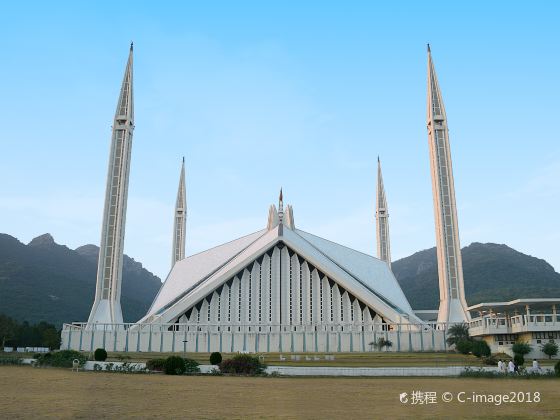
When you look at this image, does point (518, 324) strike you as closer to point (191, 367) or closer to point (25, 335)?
point (191, 367)

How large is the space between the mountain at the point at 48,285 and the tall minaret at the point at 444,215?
46566 millimetres

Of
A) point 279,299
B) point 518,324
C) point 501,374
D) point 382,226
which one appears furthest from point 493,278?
point 501,374

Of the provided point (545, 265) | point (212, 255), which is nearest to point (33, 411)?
point (212, 255)

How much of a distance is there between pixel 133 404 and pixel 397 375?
8.35 meters

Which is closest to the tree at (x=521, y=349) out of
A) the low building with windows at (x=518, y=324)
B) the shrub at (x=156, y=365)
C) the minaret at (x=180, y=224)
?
the low building with windows at (x=518, y=324)

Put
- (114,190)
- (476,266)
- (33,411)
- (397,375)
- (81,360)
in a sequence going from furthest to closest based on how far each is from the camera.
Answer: (476,266) < (114,190) < (81,360) < (397,375) < (33,411)

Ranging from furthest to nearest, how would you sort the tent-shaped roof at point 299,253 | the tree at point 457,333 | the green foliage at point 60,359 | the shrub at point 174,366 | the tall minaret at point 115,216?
the tall minaret at point 115,216, the tent-shaped roof at point 299,253, the tree at point 457,333, the green foliage at point 60,359, the shrub at point 174,366

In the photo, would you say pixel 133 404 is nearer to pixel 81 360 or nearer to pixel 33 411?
pixel 33 411

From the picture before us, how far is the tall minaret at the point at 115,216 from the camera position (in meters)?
30.3

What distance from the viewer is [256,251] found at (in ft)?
100

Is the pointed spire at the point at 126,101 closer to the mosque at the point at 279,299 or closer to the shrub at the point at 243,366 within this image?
the mosque at the point at 279,299

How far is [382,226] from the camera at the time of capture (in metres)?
47.8

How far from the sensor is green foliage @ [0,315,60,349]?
3152cm

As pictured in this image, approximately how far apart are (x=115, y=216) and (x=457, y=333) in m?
18.7
